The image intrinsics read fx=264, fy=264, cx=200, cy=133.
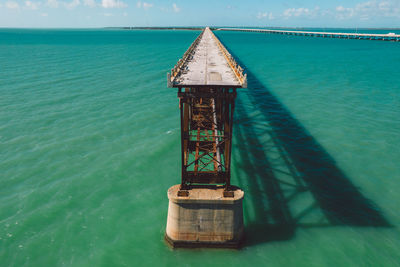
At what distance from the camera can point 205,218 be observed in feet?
52.9

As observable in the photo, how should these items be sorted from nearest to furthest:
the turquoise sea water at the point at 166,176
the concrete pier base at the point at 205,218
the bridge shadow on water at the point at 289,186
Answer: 1. the concrete pier base at the point at 205,218
2. the turquoise sea water at the point at 166,176
3. the bridge shadow on water at the point at 289,186

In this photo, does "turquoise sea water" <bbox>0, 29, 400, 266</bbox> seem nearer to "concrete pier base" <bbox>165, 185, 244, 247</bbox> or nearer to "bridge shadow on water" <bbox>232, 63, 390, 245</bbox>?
"bridge shadow on water" <bbox>232, 63, 390, 245</bbox>

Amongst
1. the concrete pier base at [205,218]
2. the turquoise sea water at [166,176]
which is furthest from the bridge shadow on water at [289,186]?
the concrete pier base at [205,218]

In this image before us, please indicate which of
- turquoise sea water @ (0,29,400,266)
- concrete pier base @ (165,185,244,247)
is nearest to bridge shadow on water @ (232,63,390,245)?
turquoise sea water @ (0,29,400,266)

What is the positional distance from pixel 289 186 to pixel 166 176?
36.3 ft

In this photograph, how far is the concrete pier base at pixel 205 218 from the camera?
52.0ft

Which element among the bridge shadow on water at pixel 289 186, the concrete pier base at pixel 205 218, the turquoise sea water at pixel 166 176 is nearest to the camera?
the concrete pier base at pixel 205 218

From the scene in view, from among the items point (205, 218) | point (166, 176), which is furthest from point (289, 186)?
point (166, 176)

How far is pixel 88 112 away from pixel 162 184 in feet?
68.3

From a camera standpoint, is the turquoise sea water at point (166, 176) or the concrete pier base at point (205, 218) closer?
the concrete pier base at point (205, 218)

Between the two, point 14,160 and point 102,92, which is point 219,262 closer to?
point 14,160

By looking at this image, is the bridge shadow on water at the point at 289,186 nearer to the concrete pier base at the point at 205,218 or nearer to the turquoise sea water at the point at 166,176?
the turquoise sea water at the point at 166,176

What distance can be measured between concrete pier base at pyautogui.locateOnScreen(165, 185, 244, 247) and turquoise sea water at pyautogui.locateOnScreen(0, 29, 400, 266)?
2.62 feet

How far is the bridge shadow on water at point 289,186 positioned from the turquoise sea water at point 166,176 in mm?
107
